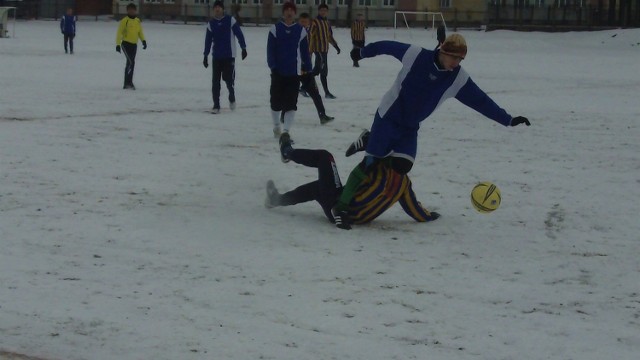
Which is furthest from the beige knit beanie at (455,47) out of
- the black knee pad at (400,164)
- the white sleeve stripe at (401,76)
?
the black knee pad at (400,164)

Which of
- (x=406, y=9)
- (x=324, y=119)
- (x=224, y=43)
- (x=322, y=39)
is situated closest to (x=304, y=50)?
(x=324, y=119)

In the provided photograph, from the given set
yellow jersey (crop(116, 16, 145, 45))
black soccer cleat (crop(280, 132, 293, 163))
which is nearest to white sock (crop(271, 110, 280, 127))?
black soccer cleat (crop(280, 132, 293, 163))

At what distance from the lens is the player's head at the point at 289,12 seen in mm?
13648

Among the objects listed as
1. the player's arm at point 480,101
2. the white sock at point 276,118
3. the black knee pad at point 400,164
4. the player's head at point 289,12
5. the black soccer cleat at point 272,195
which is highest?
the player's head at point 289,12

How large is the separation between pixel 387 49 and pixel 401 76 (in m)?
0.23

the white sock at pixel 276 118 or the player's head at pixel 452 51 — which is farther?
the white sock at pixel 276 118

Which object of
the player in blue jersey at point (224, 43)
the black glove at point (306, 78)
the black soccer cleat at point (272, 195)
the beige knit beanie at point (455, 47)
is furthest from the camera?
the player in blue jersey at point (224, 43)

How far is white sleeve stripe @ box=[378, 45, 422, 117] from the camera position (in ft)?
26.2

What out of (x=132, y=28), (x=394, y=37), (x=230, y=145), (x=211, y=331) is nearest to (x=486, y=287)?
(x=211, y=331)

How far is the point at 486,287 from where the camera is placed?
21.1 ft

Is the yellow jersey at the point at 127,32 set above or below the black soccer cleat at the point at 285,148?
above

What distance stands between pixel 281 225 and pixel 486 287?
219cm

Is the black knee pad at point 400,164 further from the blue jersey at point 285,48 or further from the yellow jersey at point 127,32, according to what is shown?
the yellow jersey at point 127,32

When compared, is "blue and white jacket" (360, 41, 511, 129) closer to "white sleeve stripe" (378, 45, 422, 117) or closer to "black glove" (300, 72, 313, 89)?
"white sleeve stripe" (378, 45, 422, 117)
